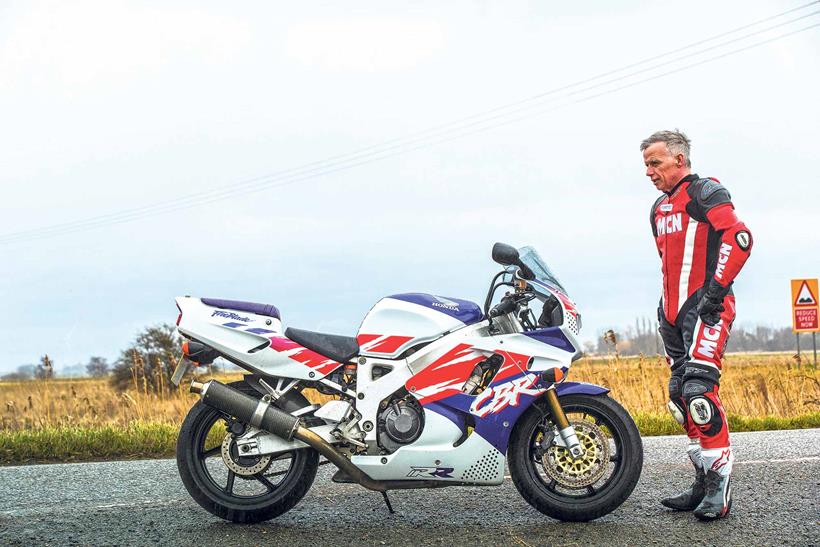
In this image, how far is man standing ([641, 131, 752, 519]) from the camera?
573 cm

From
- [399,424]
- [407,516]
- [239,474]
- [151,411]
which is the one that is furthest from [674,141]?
[151,411]

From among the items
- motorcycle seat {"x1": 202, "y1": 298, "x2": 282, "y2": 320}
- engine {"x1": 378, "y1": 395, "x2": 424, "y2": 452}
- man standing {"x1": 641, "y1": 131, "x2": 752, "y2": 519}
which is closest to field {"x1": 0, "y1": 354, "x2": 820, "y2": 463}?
motorcycle seat {"x1": 202, "y1": 298, "x2": 282, "y2": 320}

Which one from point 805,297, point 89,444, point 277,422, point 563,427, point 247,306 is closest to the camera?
point 563,427

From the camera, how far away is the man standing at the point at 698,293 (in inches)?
226

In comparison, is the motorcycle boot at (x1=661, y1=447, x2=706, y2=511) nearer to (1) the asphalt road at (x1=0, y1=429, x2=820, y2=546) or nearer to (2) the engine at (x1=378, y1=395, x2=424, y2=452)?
(1) the asphalt road at (x1=0, y1=429, x2=820, y2=546)

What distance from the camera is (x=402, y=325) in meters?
5.62

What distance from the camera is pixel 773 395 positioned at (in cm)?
1369

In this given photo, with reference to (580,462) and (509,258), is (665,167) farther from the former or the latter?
(580,462)

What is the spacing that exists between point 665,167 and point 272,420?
116 inches

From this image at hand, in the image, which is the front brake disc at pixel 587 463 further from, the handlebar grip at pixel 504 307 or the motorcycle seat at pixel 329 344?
the motorcycle seat at pixel 329 344

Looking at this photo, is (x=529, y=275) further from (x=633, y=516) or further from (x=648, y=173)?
(x=633, y=516)

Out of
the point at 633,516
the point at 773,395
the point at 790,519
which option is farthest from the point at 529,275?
the point at 773,395

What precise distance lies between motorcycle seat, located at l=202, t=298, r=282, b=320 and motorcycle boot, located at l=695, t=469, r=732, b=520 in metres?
2.85

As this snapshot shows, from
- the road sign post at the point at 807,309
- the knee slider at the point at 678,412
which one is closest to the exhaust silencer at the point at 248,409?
the knee slider at the point at 678,412
